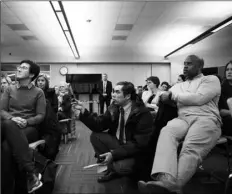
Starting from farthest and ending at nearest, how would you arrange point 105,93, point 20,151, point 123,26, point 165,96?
1. point 123,26
2. point 105,93
3. point 165,96
4. point 20,151

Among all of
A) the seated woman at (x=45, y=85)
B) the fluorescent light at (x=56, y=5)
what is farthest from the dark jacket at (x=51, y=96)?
the fluorescent light at (x=56, y=5)

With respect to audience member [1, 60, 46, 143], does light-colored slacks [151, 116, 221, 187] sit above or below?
below

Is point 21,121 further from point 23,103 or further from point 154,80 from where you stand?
point 154,80

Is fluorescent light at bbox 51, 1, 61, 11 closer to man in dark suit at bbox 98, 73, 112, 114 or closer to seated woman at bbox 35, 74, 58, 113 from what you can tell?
seated woman at bbox 35, 74, 58, 113

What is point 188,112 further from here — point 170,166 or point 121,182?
point 121,182

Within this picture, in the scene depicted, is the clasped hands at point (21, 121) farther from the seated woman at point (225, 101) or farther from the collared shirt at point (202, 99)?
the seated woman at point (225, 101)

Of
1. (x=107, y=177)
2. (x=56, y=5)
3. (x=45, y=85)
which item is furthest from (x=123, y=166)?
(x=56, y=5)

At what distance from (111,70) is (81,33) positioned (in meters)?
2.44

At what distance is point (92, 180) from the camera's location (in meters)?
1.92

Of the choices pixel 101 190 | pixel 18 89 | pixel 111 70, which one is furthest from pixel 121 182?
pixel 111 70

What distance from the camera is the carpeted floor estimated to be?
5.55 ft

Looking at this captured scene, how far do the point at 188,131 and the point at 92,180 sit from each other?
921 mm

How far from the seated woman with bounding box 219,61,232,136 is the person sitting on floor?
59 centimetres

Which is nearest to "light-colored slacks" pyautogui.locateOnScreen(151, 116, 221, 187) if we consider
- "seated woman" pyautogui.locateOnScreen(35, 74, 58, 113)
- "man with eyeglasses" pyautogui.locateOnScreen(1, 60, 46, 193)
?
"man with eyeglasses" pyautogui.locateOnScreen(1, 60, 46, 193)
